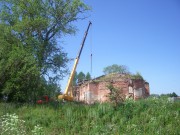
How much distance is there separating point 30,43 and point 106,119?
1304 centimetres

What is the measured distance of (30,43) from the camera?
24.2 meters

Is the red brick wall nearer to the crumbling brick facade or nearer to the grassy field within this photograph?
the crumbling brick facade

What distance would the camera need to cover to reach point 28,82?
2075 centimetres

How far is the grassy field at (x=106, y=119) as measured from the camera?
38.2 feet

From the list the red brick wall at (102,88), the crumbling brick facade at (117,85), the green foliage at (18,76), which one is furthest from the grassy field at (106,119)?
the red brick wall at (102,88)

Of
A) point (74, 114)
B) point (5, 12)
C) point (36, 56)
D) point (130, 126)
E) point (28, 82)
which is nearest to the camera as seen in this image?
point (130, 126)

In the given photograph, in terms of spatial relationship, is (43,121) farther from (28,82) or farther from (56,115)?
(28,82)

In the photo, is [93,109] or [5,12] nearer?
[93,109]

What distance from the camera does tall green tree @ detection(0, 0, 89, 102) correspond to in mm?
20672

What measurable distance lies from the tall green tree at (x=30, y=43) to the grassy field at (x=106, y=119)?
453cm

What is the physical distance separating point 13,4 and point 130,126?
19.4 meters

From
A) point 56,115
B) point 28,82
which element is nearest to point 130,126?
point 56,115

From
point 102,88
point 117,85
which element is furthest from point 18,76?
point 102,88

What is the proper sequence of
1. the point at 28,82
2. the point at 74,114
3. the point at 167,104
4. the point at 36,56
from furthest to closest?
the point at 36,56 → the point at 28,82 → the point at 167,104 → the point at 74,114
